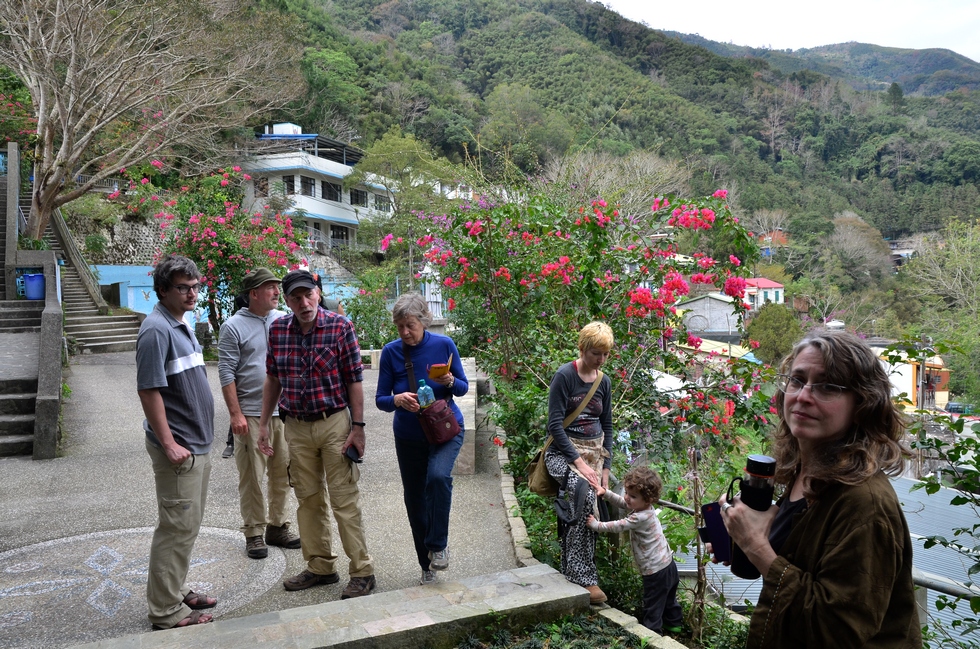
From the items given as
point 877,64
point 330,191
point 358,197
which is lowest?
point 358,197

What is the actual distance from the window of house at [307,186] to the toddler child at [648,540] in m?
34.4

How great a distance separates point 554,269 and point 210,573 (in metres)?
3.97

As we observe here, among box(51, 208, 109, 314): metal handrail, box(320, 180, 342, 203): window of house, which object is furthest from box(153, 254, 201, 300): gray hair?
box(320, 180, 342, 203): window of house

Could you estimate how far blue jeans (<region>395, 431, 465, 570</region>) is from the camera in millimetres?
3869

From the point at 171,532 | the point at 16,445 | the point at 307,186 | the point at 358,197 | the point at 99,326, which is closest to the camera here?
the point at 171,532

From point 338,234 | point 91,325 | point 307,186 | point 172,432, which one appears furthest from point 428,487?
point 338,234

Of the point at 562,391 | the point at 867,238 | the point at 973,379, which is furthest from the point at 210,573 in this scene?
the point at 867,238

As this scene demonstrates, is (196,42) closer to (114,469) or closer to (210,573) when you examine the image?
(114,469)

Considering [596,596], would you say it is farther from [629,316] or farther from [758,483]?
[629,316]

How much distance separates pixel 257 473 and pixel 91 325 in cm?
1227

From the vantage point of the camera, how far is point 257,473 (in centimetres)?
451

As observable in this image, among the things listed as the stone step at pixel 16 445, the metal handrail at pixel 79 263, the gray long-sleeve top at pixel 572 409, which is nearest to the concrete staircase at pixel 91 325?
the metal handrail at pixel 79 263

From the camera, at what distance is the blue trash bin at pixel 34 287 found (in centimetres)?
1267

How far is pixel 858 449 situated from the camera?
166cm
